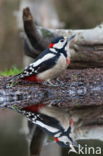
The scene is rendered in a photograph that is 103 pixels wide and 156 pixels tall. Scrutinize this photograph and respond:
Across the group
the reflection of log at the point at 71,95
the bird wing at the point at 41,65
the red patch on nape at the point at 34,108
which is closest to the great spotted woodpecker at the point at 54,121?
the red patch on nape at the point at 34,108

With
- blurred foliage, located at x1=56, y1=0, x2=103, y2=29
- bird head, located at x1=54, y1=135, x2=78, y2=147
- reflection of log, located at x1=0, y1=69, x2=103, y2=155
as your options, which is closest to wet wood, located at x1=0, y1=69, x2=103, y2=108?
reflection of log, located at x1=0, y1=69, x2=103, y2=155

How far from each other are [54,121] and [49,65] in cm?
182

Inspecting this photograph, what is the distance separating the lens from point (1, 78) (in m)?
8.38

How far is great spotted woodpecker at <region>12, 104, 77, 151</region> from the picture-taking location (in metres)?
5.57

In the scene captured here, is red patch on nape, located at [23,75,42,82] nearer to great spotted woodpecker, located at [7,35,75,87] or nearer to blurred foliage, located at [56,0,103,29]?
great spotted woodpecker, located at [7,35,75,87]

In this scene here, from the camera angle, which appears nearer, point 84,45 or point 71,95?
point 71,95

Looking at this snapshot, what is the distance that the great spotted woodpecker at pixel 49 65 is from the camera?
25.6ft

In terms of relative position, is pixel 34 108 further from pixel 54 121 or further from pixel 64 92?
pixel 64 92

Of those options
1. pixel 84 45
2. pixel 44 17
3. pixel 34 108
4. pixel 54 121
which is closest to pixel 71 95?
pixel 34 108

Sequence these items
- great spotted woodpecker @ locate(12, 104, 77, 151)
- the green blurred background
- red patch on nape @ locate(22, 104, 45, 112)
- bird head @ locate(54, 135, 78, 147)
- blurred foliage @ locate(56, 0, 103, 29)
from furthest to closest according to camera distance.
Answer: blurred foliage @ locate(56, 0, 103, 29) → the green blurred background → red patch on nape @ locate(22, 104, 45, 112) → great spotted woodpecker @ locate(12, 104, 77, 151) → bird head @ locate(54, 135, 78, 147)

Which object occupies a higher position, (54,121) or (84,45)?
(84,45)

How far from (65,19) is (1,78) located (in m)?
10.7

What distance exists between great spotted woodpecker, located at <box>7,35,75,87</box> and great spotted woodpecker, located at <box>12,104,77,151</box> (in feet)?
3.11

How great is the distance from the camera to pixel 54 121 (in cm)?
614
